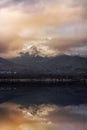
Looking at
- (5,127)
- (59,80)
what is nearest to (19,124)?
(5,127)

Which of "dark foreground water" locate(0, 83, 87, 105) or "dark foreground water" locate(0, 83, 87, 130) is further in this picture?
"dark foreground water" locate(0, 83, 87, 105)

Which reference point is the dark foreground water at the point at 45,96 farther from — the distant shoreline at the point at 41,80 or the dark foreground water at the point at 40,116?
the distant shoreline at the point at 41,80

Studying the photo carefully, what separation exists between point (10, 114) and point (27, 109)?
6.37 feet

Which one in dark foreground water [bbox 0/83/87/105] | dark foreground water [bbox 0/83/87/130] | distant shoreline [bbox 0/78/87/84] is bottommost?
dark foreground water [bbox 0/83/87/130]

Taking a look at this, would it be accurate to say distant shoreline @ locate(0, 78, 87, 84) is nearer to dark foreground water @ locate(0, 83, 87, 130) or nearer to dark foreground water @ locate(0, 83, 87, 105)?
dark foreground water @ locate(0, 83, 87, 105)

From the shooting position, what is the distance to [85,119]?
548 inches

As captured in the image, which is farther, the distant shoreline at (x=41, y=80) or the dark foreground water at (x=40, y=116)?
the distant shoreline at (x=41, y=80)

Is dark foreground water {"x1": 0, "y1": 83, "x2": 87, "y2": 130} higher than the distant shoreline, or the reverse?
the distant shoreline

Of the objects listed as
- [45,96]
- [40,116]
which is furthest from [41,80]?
[40,116]

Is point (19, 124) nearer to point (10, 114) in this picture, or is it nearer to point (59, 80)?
point (10, 114)

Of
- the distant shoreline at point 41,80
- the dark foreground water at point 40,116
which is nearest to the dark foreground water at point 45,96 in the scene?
the dark foreground water at point 40,116

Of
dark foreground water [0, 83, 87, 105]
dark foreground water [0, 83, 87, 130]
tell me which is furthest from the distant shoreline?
dark foreground water [0, 83, 87, 130]

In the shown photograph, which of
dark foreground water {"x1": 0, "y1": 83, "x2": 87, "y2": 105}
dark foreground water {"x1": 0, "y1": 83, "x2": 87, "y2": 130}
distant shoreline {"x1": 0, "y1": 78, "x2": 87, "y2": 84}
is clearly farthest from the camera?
distant shoreline {"x1": 0, "y1": 78, "x2": 87, "y2": 84}

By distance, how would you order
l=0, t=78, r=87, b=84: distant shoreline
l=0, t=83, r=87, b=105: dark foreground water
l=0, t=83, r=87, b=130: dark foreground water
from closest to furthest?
l=0, t=83, r=87, b=130: dark foreground water, l=0, t=83, r=87, b=105: dark foreground water, l=0, t=78, r=87, b=84: distant shoreline
